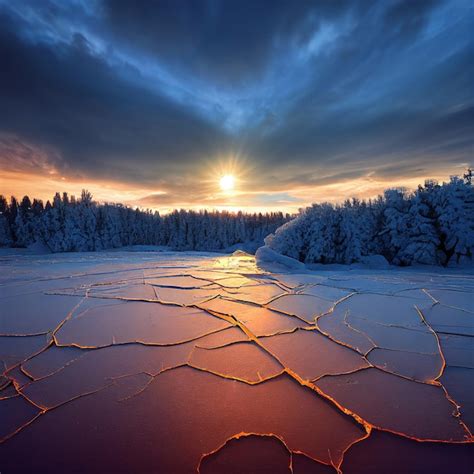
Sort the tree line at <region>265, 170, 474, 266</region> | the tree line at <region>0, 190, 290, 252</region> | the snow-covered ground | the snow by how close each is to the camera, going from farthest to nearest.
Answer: the tree line at <region>0, 190, 290, 252</region> < the tree line at <region>265, 170, 474, 266</region> < the snow < the snow-covered ground

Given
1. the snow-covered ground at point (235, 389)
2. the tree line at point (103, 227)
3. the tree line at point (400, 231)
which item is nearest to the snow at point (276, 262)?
the tree line at point (400, 231)

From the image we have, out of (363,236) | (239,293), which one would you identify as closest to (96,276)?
(239,293)

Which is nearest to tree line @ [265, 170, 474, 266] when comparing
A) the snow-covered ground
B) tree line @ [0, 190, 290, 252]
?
the snow-covered ground

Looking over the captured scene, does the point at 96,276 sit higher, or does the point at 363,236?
the point at 363,236

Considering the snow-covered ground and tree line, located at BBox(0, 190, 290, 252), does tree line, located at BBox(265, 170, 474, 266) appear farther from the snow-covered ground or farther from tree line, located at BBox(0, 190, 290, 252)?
tree line, located at BBox(0, 190, 290, 252)

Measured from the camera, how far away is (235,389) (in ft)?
7.31

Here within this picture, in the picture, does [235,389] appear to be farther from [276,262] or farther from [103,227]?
[103,227]

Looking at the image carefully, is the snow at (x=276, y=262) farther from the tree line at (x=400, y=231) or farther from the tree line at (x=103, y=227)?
the tree line at (x=103, y=227)

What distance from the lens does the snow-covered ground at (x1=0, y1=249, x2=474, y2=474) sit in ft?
5.29

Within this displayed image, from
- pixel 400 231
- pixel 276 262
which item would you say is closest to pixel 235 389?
pixel 276 262

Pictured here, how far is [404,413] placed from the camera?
1.96 meters

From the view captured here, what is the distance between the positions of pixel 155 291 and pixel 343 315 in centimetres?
404

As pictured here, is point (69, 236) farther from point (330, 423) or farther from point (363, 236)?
point (330, 423)

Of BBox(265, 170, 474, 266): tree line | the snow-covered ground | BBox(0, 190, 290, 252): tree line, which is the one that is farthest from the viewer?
BBox(0, 190, 290, 252): tree line
